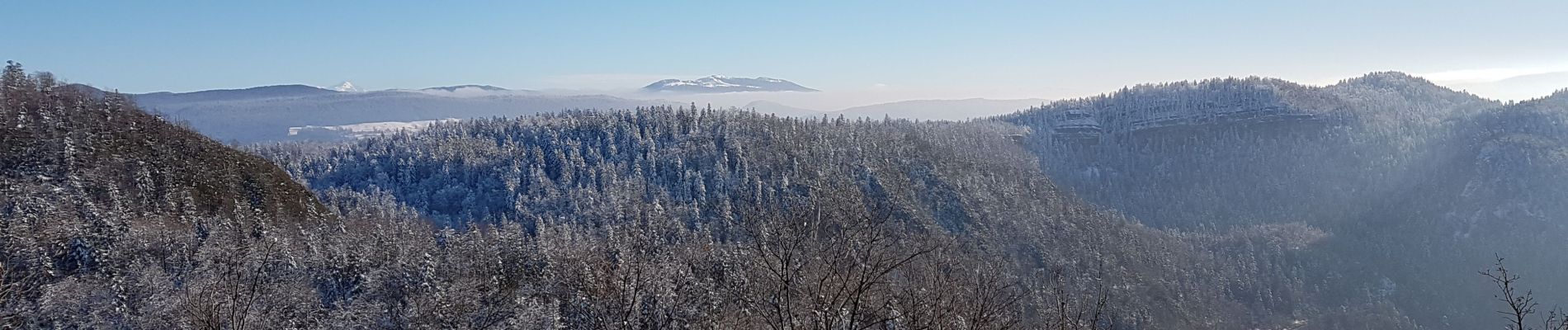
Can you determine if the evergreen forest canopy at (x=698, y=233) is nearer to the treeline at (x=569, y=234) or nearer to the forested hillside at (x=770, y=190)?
the treeline at (x=569, y=234)

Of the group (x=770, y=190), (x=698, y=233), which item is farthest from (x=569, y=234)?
(x=770, y=190)

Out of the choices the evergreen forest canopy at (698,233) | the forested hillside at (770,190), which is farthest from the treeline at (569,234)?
the forested hillside at (770,190)

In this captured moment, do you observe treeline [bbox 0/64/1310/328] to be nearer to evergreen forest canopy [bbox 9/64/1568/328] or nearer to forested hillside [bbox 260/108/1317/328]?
evergreen forest canopy [bbox 9/64/1568/328]

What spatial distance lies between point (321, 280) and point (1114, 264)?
115m

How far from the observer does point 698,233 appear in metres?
105

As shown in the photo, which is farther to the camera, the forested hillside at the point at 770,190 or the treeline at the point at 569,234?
the forested hillside at the point at 770,190

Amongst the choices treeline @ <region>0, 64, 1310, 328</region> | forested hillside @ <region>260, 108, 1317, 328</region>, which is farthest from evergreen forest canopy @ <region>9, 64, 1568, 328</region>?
forested hillside @ <region>260, 108, 1317, 328</region>

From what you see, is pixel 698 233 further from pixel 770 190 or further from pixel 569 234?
pixel 770 190

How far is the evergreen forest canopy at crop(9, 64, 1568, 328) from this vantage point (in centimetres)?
1409

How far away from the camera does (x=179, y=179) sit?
207ft

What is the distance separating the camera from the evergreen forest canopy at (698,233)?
46.2 feet

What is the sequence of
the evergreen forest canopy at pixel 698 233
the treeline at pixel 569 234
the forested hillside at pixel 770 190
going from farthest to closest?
the forested hillside at pixel 770 190, the evergreen forest canopy at pixel 698 233, the treeline at pixel 569 234

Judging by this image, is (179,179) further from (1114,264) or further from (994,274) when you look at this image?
(1114,264)

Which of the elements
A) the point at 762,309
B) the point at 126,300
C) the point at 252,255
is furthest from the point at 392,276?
the point at 762,309
